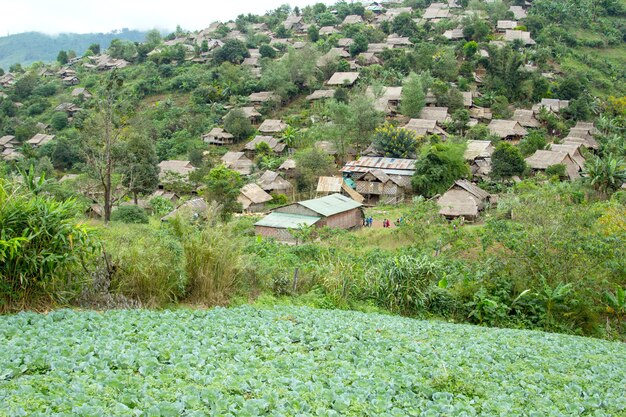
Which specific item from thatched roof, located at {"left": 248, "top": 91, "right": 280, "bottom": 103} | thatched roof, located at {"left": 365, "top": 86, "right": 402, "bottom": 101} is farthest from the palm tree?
thatched roof, located at {"left": 248, "top": 91, "right": 280, "bottom": 103}

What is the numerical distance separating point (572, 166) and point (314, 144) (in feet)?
58.0

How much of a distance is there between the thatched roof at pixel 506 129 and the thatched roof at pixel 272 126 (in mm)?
16297

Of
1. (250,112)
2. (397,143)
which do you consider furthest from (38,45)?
(397,143)

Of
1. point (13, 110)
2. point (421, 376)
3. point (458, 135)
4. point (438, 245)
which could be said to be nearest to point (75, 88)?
point (13, 110)

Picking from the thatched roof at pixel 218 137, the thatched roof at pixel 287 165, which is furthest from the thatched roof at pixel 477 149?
the thatched roof at pixel 218 137

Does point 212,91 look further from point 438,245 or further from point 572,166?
point 438,245

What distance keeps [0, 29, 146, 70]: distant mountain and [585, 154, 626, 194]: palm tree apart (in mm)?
149235

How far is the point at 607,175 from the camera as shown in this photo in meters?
26.9

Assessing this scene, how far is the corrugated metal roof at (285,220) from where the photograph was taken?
2244cm

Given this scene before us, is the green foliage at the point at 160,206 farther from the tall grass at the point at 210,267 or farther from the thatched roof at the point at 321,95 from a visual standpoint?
the thatched roof at the point at 321,95

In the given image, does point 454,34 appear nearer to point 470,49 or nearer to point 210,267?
point 470,49

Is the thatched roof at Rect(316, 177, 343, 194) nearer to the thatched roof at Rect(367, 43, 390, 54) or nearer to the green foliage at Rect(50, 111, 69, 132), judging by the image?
the thatched roof at Rect(367, 43, 390, 54)

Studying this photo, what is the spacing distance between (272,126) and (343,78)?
968 cm

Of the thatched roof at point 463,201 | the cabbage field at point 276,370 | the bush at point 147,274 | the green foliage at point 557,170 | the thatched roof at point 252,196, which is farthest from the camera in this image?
the green foliage at point 557,170
